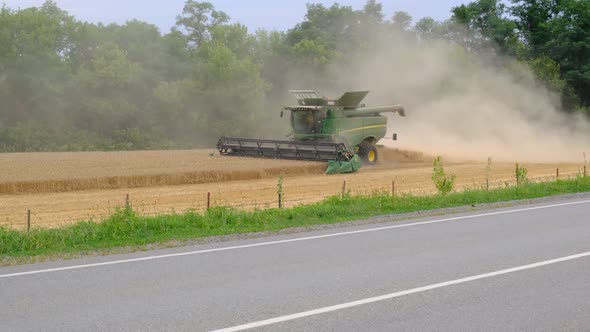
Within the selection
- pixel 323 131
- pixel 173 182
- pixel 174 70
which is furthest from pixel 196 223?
pixel 174 70

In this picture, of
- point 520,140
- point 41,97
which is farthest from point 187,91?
point 520,140

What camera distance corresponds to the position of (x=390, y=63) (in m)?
49.5

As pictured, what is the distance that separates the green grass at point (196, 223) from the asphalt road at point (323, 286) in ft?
3.38

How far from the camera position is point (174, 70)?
195 feet

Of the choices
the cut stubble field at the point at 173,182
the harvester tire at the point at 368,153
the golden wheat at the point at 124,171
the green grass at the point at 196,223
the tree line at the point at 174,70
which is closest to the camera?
the green grass at the point at 196,223

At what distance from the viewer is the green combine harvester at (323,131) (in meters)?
30.5

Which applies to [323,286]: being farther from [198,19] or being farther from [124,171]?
[198,19]

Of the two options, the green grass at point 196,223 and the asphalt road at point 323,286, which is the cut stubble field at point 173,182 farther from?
the asphalt road at point 323,286

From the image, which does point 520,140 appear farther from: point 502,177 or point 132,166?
point 132,166

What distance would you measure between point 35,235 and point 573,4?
53991 millimetres

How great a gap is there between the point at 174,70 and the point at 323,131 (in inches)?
1204

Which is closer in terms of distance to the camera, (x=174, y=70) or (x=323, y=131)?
(x=323, y=131)

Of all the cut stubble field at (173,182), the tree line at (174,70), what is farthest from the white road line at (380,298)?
the tree line at (174,70)

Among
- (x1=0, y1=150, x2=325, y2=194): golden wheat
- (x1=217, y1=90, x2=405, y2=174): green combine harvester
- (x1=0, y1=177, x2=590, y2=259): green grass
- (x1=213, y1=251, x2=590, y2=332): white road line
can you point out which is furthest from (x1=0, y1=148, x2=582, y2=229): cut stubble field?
(x1=213, y1=251, x2=590, y2=332): white road line
